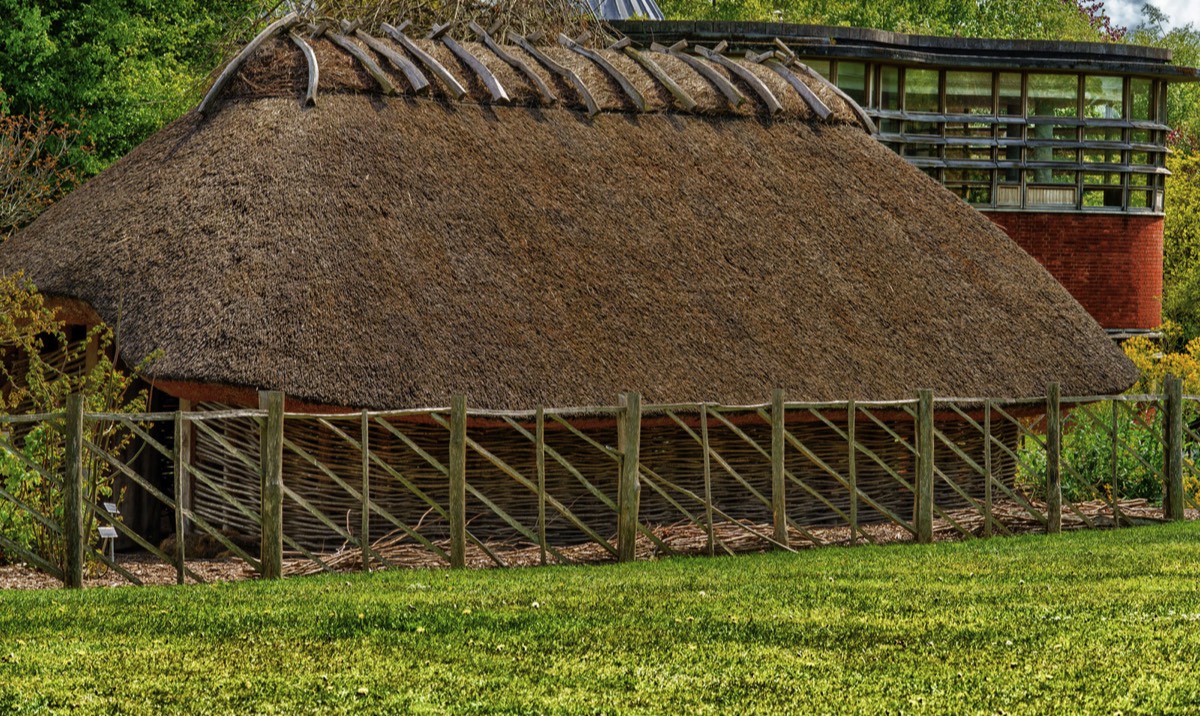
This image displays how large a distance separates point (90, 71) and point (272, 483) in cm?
1301

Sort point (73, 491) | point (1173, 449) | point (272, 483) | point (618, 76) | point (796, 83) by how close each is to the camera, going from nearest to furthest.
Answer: point (73, 491) < point (272, 483) < point (1173, 449) < point (618, 76) < point (796, 83)

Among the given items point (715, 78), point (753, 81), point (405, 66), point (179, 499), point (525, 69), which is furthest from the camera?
point (753, 81)

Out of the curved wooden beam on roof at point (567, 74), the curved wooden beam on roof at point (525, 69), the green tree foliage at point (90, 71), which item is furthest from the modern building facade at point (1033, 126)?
the green tree foliage at point (90, 71)

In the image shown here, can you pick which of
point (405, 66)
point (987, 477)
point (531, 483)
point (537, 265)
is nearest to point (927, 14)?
point (405, 66)

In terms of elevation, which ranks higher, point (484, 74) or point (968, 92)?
point (968, 92)

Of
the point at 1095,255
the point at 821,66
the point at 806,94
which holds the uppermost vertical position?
the point at 821,66

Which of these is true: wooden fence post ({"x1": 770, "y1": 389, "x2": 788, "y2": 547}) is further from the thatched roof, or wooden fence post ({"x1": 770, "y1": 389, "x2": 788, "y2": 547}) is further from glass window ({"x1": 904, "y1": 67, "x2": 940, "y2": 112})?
glass window ({"x1": 904, "y1": 67, "x2": 940, "y2": 112})

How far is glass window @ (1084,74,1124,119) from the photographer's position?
2277 cm

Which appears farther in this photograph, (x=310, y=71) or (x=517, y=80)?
(x=517, y=80)

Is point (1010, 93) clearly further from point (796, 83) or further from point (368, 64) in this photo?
point (368, 64)

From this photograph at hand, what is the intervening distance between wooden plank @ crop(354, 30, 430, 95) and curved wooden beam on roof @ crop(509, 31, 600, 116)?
159 cm

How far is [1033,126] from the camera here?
22594mm

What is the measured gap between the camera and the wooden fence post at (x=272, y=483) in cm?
1070

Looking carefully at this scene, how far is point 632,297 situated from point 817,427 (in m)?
2.20
